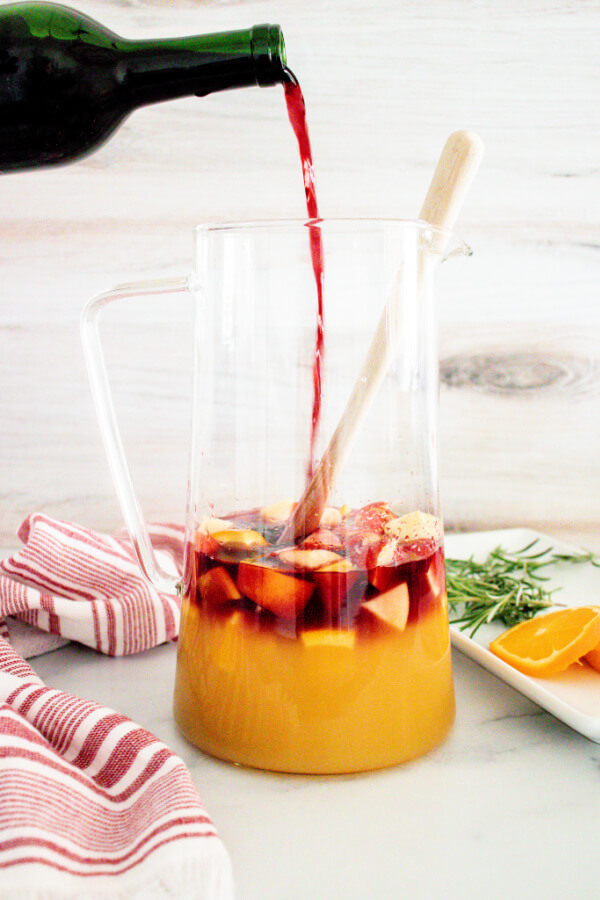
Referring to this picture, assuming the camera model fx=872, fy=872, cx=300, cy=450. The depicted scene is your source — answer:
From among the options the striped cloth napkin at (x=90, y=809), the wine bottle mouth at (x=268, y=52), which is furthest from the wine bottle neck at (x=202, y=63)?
the striped cloth napkin at (x=90, y=809)

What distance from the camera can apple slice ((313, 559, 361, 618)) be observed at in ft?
1.50

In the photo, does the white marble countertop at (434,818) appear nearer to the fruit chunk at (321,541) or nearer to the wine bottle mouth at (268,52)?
the fruit chunk at (321,541)

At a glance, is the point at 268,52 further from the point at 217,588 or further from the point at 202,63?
the point at 217,588

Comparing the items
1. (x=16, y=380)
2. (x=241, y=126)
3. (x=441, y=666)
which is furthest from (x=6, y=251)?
(x=441, y=666)

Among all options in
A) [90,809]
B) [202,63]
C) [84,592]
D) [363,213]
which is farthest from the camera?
[363,213]

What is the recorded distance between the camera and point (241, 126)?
33.9 inches

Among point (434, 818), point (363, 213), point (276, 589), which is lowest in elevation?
point (434, 818)

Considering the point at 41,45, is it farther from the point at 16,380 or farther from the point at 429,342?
the point at 16,380

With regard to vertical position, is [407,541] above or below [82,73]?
below

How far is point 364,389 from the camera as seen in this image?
47 cm

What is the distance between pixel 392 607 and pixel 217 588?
10cm

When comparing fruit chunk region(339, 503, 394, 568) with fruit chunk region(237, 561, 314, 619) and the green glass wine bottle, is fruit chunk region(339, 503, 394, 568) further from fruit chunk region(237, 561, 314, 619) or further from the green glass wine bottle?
the green glass wine bottle

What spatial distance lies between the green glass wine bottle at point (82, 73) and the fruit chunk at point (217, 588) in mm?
286

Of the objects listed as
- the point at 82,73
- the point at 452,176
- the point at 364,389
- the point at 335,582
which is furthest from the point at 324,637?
the point at 82,73
